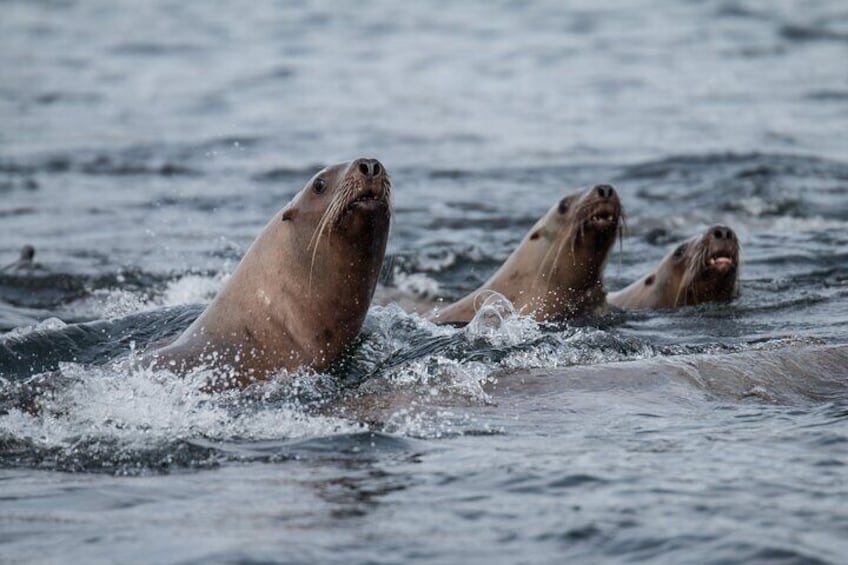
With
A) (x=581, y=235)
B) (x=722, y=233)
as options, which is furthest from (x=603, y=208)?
(x=722, y=233)

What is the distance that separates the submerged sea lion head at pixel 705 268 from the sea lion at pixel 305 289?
3025 mm

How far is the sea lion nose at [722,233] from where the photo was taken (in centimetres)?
898

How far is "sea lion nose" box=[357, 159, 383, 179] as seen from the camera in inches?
254

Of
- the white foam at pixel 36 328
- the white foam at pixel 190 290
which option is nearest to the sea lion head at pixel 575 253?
the white foam at pixel 190 290

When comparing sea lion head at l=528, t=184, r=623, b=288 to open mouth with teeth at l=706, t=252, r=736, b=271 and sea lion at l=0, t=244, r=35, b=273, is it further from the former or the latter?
sea lion at l=0, t=244, r=35, b=273

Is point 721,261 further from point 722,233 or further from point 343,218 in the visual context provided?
point 343,218

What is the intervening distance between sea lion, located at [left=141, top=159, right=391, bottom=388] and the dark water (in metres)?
0.20

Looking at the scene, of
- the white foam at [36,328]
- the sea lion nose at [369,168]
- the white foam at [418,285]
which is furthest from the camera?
the white foam at [418,285]

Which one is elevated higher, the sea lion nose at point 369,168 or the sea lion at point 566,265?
the sea lion nose at point 369,168

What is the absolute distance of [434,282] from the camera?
417 inches

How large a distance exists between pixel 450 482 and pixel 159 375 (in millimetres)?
1835

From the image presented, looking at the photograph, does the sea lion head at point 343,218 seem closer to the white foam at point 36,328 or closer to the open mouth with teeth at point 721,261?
the white foam at point 36,328

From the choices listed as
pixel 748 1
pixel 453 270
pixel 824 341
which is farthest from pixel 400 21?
pixel 824 341

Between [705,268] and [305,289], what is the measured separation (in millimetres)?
3294
